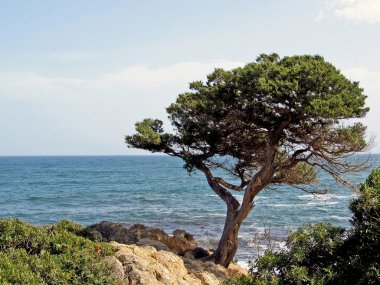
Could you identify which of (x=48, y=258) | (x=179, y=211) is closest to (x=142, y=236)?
(x=48, y=258)

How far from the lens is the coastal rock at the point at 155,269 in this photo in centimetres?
954

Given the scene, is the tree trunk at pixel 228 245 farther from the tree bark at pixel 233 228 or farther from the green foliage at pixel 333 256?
the green foliage at pixel 333 256

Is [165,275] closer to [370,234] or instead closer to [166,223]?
[370,234]

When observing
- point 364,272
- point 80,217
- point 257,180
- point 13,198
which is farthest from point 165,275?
point 13,198

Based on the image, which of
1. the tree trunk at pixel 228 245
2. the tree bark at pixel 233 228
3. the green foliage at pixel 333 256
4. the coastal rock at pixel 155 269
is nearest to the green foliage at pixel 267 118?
the tree bark at pixel 233 228

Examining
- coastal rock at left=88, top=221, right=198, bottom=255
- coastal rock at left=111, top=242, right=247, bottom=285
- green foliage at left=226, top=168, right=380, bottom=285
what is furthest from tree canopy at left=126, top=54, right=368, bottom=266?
green foliage at left=226, top=168, right=380, bottom=285

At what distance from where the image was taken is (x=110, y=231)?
17297mm

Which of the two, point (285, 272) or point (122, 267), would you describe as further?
point (122, 267)

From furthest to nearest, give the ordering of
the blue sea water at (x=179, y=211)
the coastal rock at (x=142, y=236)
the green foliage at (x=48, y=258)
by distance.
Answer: the blue sea water at (x=179, y=211), the coastal rock at (x=142, y=236), the green foliage at (x=48, y=258)

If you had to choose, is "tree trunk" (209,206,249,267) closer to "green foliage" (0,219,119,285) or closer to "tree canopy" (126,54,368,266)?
"tree canopy" (126,54,368,266)

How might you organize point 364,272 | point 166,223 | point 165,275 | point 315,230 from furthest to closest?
point 166,223, point 165,275, point 315,230, point 364,272

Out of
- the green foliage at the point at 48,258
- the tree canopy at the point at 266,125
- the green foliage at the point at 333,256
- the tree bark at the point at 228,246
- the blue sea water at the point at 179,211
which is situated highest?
the tree canopy at the point at 266,125

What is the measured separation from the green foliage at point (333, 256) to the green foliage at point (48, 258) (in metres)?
3.24

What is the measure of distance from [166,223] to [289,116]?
18323 mm
